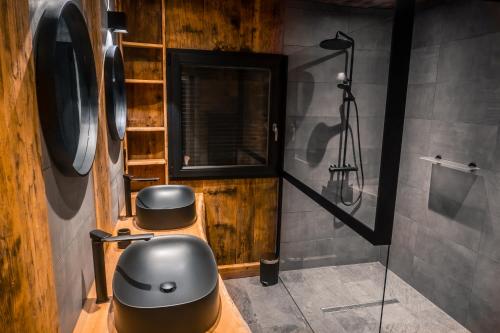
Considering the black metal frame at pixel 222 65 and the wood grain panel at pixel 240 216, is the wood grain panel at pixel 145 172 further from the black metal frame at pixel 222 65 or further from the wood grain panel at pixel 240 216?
the wood grain panel at pixel 240 216

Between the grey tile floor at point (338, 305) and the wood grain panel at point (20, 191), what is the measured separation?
1.95 metres

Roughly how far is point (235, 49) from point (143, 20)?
77 centimetres

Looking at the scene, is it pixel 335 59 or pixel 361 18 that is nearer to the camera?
pixel 335 59

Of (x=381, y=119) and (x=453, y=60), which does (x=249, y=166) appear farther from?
(x=453, y=60)

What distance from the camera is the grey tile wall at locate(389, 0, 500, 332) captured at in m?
2.27

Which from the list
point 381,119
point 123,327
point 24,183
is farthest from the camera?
point 381,119

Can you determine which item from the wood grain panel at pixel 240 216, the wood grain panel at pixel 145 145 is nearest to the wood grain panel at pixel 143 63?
the wood grain panel at pixel 145 145

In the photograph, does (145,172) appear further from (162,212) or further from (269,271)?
(269,271)

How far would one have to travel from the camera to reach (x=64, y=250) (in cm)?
110

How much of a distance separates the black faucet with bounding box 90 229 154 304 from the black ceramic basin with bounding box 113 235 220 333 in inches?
2.8

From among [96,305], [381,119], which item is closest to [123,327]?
[96,305]

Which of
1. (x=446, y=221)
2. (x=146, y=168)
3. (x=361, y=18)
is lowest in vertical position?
(x=446, y=221)

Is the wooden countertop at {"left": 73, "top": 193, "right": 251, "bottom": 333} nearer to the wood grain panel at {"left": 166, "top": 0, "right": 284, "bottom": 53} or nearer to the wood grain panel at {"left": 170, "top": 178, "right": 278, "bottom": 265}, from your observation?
the wood grain panel at {"left": 170, "top": 178, "right": 278, "bottom": 265}

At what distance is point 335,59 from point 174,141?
147 centimetres
